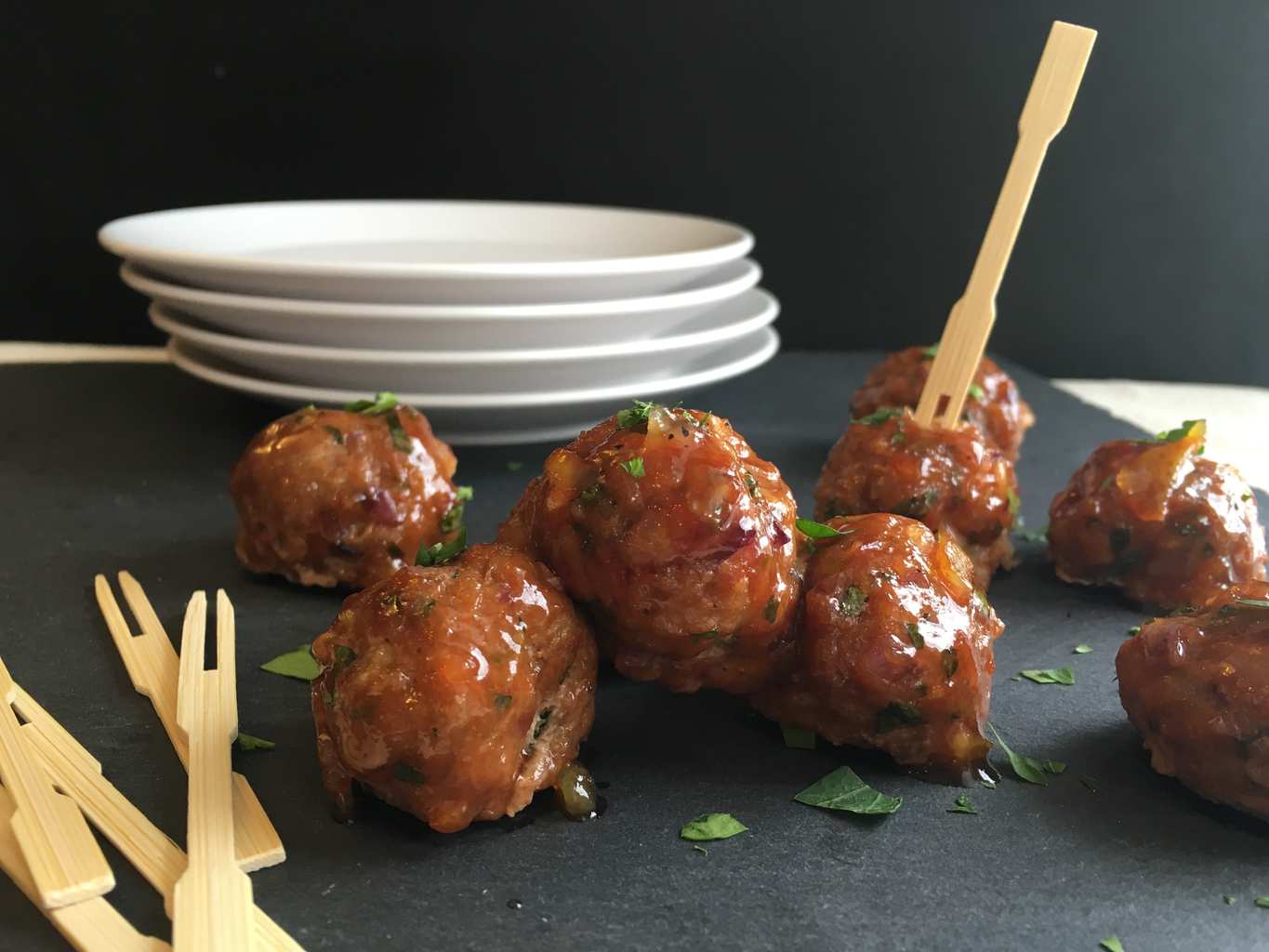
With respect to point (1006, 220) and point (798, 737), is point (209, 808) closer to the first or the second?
point (798, 737)

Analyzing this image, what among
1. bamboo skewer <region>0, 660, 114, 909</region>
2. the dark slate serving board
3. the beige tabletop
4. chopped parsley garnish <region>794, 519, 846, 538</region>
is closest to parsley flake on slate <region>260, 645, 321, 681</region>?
the dark slate serving board

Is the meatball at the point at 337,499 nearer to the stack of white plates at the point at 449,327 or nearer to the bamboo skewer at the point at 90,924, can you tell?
the stack of white plates at the point at 449,327

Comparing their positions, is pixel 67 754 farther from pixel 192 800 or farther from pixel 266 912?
pixel 266 912

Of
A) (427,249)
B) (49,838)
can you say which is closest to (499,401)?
(427,249)

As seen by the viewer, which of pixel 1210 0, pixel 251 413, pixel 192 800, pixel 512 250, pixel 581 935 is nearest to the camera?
pixel 581 935

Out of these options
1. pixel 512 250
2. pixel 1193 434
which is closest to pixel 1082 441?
pixel 1193 434

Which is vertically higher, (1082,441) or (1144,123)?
(1144,123)
